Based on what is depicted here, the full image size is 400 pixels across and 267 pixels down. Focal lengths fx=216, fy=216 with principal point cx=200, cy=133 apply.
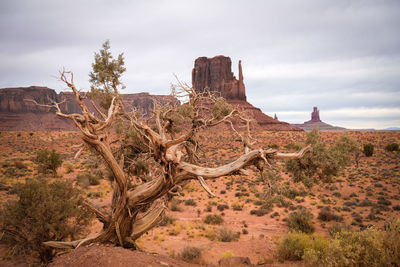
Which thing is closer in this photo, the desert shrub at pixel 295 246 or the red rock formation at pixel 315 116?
the desert shrub at pixel 295 246

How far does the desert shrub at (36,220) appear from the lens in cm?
610

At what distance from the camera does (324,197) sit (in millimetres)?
16234

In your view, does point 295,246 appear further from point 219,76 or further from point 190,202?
point 219,76

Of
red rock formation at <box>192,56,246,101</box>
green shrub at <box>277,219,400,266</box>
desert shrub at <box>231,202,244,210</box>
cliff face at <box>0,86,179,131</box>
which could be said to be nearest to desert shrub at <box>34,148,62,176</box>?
desert shrub at <box>231,202,244,210</box>

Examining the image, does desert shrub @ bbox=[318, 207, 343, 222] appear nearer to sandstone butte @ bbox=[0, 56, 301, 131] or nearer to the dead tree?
the dead tree

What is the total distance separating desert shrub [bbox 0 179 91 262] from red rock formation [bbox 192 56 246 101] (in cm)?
10944

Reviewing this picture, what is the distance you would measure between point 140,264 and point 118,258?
509mm

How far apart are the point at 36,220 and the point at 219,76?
384ft

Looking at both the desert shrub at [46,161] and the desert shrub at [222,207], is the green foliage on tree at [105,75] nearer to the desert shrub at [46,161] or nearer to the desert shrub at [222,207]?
the desert shrub at [222,207]

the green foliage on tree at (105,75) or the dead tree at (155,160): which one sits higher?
the green foliage on tree at (105,75)

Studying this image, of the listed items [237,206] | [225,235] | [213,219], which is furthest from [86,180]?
[225,235]

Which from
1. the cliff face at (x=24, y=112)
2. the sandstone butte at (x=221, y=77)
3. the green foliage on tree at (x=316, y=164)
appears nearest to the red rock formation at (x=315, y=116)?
the sandstone butte at (x=221, y=77)

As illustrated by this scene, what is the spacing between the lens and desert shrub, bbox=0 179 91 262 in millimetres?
6098

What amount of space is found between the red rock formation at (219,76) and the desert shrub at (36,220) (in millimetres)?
109439
